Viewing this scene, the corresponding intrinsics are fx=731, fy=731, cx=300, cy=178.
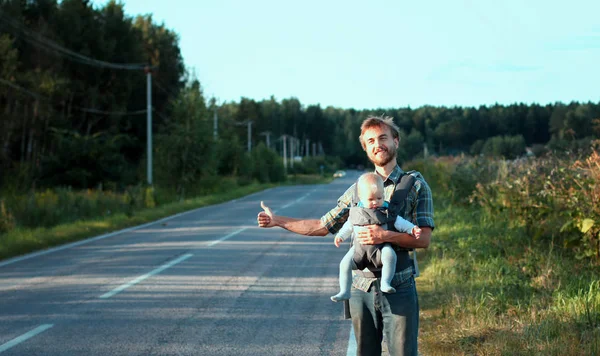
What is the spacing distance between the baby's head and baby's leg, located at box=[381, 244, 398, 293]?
230mm

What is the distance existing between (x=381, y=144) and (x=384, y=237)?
1.78 ft

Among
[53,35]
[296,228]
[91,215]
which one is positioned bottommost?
[91,215]

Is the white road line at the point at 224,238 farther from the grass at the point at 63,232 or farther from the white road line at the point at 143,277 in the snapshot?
the grass at the point at 63,232

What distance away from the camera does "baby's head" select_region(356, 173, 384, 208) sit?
12.1 feet

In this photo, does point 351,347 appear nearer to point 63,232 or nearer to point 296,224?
point 296,224

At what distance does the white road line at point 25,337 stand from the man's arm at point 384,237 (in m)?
4.29

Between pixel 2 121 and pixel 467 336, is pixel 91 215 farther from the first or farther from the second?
pixel 2 121

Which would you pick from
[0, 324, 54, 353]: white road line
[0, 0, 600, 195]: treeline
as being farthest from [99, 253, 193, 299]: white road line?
[0, 0, 600, 195]: treeline

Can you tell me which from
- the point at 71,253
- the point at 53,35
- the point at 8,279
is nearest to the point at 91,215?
the point at 71,253

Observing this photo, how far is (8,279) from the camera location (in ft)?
36.5

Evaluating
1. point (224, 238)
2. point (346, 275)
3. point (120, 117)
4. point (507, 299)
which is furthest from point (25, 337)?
point (120, 117)

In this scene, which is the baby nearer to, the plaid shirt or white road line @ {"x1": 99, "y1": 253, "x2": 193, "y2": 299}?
the plaid shirt

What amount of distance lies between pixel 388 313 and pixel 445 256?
27.1ft

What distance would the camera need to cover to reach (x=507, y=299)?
7961 mm
